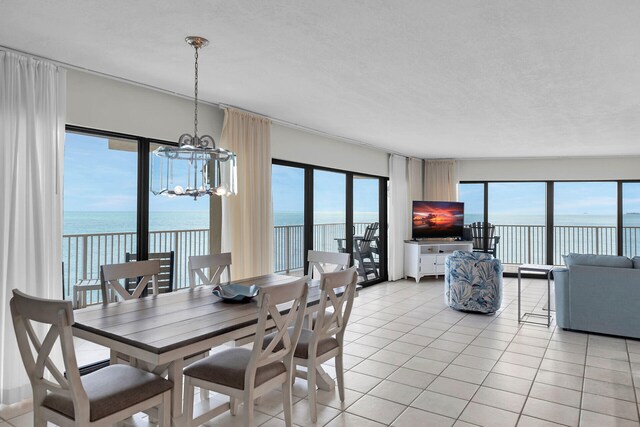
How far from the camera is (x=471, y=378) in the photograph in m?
3.36

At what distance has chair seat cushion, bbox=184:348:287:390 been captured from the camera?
227 centimetres

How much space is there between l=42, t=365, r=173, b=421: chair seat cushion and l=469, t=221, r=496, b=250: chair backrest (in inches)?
303

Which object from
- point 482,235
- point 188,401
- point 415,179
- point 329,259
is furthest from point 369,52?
point 482,235

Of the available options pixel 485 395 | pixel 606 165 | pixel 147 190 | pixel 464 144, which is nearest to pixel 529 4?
pixel 485 395

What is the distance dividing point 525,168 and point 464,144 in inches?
96.0

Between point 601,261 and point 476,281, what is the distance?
1398mm

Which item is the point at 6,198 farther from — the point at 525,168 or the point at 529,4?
the point at 525,168

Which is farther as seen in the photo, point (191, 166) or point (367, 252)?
point (367, 252)

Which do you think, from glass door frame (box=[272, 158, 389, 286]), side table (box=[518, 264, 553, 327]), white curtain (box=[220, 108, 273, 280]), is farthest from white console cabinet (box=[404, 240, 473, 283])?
white curtain (box=[220, 108, 273, 280])

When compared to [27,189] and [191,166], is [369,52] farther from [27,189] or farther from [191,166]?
[27,189]

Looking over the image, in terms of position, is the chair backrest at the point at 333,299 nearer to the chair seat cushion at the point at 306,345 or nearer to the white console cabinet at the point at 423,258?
the chair seat cushion at the point at 306,345

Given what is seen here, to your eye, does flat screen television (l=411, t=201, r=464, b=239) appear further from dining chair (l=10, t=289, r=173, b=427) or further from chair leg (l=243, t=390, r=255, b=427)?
dining chair (l=10, t=289, r=173, b=427)

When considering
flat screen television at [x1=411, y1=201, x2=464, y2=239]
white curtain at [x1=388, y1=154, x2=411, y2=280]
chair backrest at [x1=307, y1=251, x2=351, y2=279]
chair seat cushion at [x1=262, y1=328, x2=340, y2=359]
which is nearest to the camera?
chair seat cushion at [x1=262, y1=328, x2=340, y2=359]

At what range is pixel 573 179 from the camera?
8102 mm
